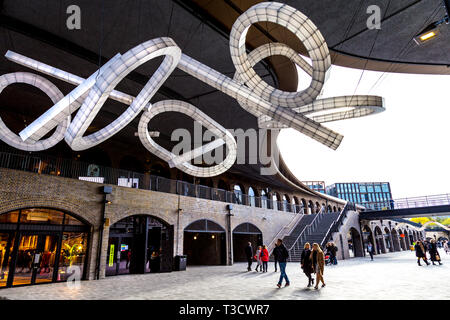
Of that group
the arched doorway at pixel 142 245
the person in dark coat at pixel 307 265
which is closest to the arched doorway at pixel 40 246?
the arched doorway at pixel 142 245

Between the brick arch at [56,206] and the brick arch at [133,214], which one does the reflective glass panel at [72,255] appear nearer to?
the brick arch at [56,206]

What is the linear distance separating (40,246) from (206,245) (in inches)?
527

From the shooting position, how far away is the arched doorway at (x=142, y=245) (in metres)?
16.0

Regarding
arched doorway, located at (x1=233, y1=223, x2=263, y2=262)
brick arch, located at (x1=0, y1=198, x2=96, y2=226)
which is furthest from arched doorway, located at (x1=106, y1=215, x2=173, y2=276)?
arched doorway, located at (x1=233, y1=223, x2=263, y2=262)

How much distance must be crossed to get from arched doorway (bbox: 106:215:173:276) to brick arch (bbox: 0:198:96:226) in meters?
1.98

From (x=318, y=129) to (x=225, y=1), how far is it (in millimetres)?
6260

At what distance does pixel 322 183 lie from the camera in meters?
97.7

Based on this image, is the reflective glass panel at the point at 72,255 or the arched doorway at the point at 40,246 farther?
the reflective glass panel at the point at 72,255

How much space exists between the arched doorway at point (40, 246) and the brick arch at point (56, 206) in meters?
0.38

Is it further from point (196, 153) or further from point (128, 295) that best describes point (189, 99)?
point (128, 295)

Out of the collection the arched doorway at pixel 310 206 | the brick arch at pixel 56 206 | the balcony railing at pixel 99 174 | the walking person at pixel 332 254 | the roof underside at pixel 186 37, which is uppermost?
the roof underside at pixel 186 37

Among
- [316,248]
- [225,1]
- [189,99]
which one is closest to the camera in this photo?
[316,248]

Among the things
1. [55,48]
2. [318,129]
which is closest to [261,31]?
[318,129]

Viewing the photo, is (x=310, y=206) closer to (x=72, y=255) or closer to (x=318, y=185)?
(x=72, y=255)
